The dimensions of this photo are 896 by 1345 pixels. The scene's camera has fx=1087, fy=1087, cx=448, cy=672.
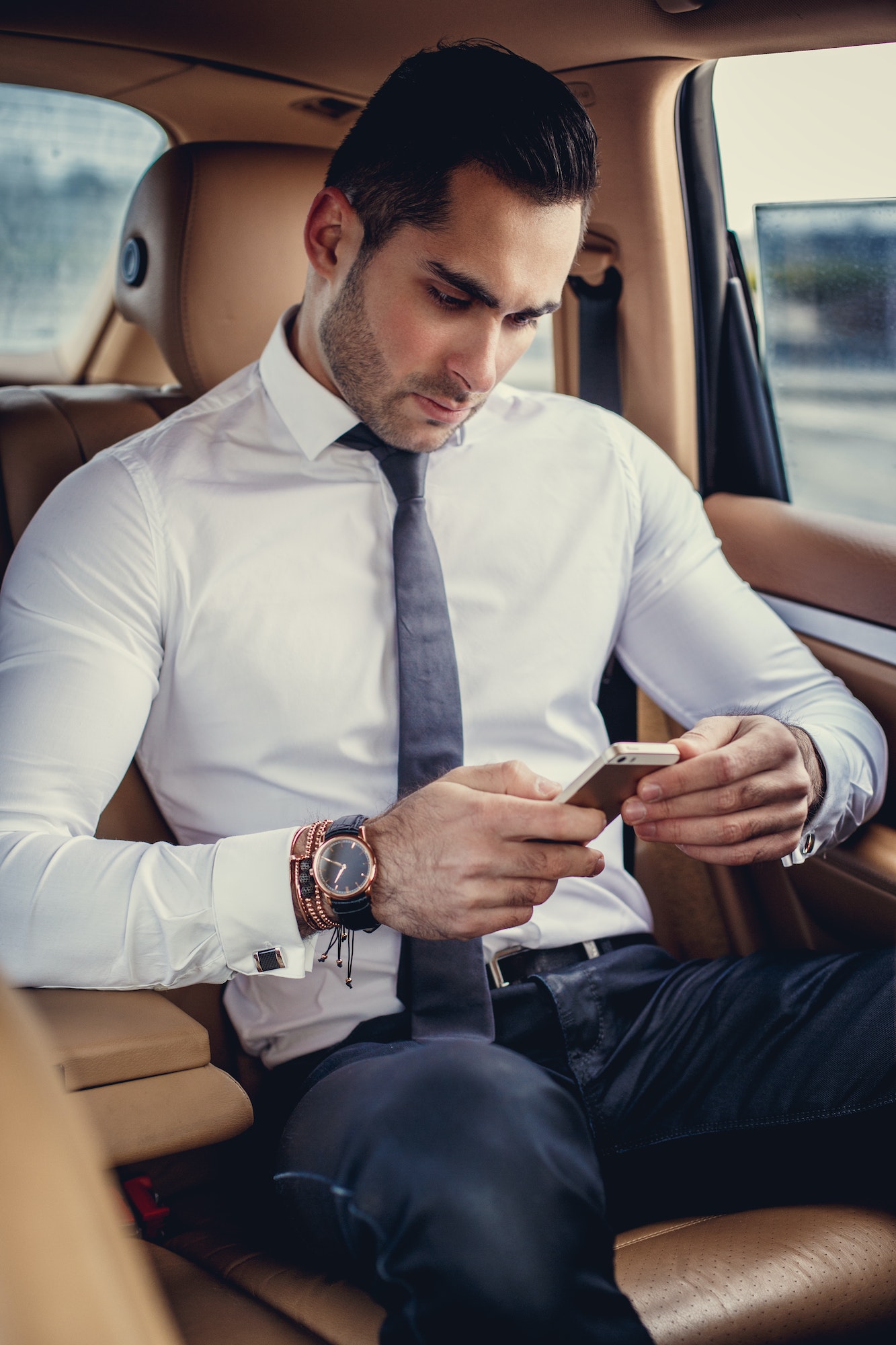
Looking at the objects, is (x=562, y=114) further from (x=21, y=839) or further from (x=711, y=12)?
(x=21, y=839)

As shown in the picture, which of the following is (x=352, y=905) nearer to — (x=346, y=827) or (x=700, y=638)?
(x=346, y=827)

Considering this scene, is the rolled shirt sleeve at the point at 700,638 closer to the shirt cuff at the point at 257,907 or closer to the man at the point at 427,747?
the man at the point at 427,747

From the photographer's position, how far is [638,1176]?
1228 millimetres

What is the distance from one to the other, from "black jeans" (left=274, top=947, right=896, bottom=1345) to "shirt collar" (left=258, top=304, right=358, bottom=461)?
75 centimetres

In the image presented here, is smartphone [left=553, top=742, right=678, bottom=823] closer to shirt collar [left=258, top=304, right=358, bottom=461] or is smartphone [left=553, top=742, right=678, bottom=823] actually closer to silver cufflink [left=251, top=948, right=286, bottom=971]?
silver cufflink [left=251, top=948, right=286, bottom=971]

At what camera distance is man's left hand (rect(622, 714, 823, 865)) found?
3.84 ft

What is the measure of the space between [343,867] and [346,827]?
0.04 meters

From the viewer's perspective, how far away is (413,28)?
1.44 meters

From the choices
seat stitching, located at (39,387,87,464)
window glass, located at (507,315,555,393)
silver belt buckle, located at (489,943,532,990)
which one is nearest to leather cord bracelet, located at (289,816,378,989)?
silver belt buckle, located at (489,943,532,990)

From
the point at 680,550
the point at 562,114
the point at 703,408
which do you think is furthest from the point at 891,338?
the point at 562,114

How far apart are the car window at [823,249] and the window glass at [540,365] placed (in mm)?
377

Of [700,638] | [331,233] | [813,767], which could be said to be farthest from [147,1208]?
[331,233]

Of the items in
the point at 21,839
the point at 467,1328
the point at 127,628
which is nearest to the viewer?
the point at 467,1328

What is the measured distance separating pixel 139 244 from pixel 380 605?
28.8 inches
